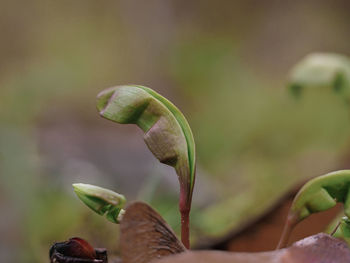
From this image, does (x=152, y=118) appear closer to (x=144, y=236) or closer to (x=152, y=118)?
(x=152, y=118)

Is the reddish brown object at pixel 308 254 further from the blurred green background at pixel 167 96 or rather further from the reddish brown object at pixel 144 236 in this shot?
the blurred green background at pixel 167 96

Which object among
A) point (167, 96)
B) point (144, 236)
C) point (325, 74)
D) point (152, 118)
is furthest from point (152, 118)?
point (167, 96)

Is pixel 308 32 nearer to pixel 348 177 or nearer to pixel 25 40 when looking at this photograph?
pixel 25 40

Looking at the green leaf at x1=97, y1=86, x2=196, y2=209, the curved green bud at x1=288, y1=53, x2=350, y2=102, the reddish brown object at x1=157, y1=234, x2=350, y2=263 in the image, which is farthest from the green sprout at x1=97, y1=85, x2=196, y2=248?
the curved green bud at x1=288, y1=53, x2=350, y2=102

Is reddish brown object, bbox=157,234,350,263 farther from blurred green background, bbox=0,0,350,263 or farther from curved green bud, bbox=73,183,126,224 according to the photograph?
blurred green background, bbox=0,0,350,263

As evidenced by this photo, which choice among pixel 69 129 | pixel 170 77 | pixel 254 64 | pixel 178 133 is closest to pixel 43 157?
pixel 69 129

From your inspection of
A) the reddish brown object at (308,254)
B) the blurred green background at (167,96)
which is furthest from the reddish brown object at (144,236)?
the blurred green background at (167,96)
